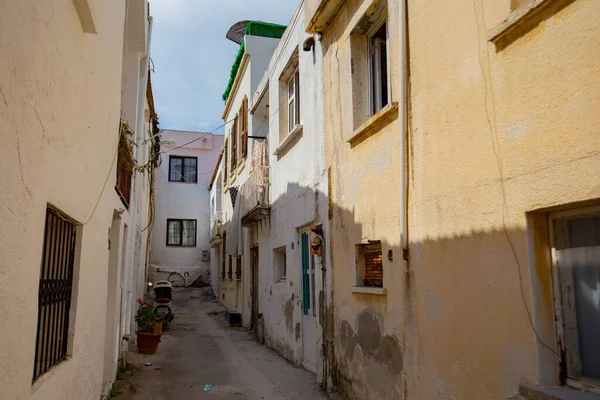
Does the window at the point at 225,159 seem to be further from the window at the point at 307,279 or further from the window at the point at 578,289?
the window at the point at 578,289

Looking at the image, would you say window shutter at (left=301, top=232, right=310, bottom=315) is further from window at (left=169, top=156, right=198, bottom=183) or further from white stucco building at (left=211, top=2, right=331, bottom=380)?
window at (left=169, top=156, right=198, bottom=183)

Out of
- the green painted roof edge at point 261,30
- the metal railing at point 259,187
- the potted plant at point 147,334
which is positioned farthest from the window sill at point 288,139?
the green painted roof edge at point 261,30

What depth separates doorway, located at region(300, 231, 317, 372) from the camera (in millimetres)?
8164

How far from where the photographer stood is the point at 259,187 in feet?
38.5

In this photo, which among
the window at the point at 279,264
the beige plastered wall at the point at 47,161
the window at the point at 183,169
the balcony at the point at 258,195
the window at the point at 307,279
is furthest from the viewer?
the window at the point at 183,169

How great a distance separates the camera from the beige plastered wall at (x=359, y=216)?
531 centimetres

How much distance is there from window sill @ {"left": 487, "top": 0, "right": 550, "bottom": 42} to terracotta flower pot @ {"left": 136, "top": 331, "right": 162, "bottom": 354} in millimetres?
8755

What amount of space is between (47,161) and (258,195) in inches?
349

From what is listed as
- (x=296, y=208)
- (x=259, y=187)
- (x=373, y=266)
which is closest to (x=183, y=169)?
(x=259, y=187)

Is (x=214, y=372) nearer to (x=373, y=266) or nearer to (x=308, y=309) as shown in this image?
(x=308, y=309)

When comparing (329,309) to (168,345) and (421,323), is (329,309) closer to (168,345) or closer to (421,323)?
(421,323)

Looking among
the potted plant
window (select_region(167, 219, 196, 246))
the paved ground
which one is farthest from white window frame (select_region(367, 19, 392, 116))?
window (select_region(167, 219, 196, 246))

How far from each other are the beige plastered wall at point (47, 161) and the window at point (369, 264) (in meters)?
3.05

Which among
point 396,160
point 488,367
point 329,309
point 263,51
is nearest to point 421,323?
point 488,367
